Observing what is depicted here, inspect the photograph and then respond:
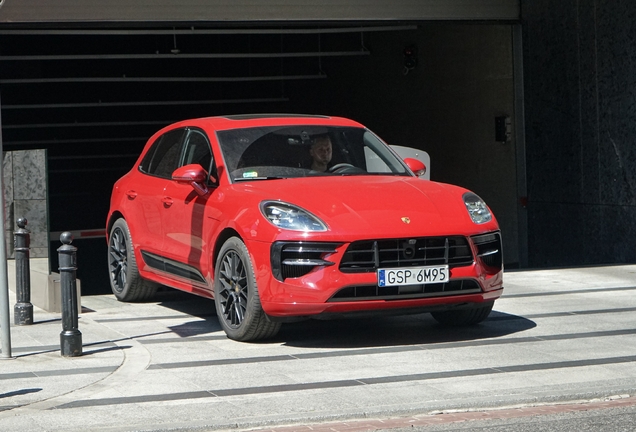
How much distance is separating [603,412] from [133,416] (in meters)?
2.42

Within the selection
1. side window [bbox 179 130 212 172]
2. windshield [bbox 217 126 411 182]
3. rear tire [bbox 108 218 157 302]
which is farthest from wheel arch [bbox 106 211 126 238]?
windshield [bbox 217 126 411 182]

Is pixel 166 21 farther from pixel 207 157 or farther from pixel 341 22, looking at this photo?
pixel 207 157

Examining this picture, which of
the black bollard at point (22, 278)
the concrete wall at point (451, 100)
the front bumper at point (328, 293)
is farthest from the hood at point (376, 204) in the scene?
the concrete wall at point (451, 100)

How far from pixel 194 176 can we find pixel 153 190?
4.36 ft

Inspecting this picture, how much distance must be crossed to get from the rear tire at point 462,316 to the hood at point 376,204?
0.75 metres

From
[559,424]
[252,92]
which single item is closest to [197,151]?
[559,424]

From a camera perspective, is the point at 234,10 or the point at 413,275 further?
the point at 234,10

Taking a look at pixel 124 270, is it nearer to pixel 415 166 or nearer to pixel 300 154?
pixel 300 154

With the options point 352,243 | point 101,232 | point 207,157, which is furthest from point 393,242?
point 101,232

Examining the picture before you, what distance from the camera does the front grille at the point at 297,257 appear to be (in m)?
7.39

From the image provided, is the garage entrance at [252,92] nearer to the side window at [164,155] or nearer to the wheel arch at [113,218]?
the wheel arch at [113,218]

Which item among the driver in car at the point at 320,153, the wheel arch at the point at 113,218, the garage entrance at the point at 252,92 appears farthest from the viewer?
the garage entrance at the point at 252,92

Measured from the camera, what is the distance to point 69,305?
749 centimetres

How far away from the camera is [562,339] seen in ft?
25.8
